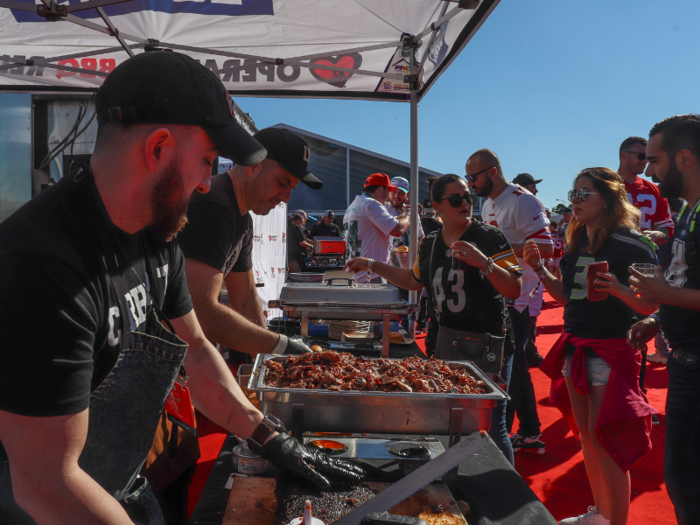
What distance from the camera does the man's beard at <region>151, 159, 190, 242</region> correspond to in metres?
0.98

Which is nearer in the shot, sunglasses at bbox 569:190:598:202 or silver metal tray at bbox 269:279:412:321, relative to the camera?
sunglasses at bbox 569:190:598:202

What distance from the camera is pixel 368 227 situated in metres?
5.09

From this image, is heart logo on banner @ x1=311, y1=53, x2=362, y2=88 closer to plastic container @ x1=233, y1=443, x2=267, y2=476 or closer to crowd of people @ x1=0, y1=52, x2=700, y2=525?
crowd of people @ x1=0, y1=52, x2=700, y2=525

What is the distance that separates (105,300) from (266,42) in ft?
10.6

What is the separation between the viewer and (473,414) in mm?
1458

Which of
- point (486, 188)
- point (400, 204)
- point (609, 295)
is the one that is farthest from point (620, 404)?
point (400, 204)

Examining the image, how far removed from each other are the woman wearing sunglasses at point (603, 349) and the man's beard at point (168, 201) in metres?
1.79

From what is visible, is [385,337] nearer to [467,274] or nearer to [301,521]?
[467,274]

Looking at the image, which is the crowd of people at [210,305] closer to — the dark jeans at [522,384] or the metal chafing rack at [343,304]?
the dark jeans at [522,384]

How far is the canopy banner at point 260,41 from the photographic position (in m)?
3.16

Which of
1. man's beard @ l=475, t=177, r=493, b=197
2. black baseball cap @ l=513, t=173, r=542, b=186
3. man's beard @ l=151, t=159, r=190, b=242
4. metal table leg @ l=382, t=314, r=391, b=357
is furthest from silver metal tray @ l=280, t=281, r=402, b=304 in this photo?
black baseball cap @ l=513, t=173, r=542, b=186

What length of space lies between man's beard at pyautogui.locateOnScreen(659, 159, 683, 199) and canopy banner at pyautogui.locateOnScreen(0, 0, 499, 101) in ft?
4.50

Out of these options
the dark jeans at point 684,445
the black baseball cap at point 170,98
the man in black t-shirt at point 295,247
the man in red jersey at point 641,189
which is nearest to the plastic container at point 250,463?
the black baseball cap at point 170,98

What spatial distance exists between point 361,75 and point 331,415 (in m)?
3.17
